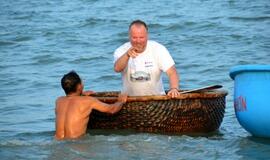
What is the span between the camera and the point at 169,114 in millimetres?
7980

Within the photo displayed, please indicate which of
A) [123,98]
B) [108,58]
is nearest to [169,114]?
[123,98]

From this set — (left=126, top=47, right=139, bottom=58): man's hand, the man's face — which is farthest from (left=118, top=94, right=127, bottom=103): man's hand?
the man's face

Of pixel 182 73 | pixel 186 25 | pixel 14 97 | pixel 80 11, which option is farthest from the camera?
pixel 80 11

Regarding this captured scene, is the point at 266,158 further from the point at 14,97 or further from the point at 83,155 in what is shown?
the point at 14,97

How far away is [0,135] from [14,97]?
7.30ft

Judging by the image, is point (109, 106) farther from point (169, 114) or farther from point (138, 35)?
point (138, 35)

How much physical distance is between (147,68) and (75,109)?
A: 925 mm

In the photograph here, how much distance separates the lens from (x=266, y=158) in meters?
7.19

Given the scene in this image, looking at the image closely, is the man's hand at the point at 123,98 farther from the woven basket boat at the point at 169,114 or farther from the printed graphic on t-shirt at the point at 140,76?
the printed graphic on t-shirt at the point at 140,76

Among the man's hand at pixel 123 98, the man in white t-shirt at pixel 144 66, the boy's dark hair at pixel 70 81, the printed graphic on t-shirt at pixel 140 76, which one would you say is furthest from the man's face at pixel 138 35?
the boy's dark hair at pixel 70 81

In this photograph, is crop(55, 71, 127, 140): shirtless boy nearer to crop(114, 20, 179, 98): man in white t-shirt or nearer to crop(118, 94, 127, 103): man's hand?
crop(118, 94, 127, 103): man's hand

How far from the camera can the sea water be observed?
772cm

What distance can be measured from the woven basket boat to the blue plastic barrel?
1.52 ft

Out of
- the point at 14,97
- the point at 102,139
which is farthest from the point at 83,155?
the point at 14,97
